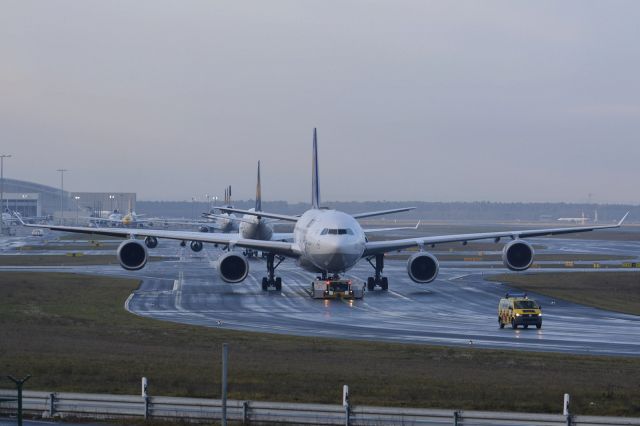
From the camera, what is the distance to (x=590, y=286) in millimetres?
66562

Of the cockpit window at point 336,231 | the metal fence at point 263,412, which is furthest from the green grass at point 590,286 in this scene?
the metal fence at point 263,412

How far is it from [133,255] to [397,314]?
55.0 feet

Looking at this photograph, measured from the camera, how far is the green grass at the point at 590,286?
2208 inches

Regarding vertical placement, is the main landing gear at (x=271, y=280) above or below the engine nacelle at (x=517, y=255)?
below

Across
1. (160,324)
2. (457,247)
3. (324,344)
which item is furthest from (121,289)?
(457,247)

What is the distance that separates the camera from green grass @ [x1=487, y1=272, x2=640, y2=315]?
56.1 meters

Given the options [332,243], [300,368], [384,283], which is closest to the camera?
[300,368]

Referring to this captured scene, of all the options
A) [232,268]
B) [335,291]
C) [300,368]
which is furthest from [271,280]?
[300,368]

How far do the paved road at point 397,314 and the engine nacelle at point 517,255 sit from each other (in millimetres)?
2348

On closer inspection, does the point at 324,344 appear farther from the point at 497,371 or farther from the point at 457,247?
the point at 457,247

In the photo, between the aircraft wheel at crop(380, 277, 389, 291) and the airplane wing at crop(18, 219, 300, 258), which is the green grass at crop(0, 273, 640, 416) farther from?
the aircraft wheel at crop(380, 277, 389, 291)

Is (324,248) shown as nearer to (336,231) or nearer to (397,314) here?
(336,231)

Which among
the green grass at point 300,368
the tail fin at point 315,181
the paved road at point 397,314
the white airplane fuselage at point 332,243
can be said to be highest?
the tail fin at point 315,181

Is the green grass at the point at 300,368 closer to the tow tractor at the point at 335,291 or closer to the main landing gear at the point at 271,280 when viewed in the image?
the tow tractor at the point at 335,291
